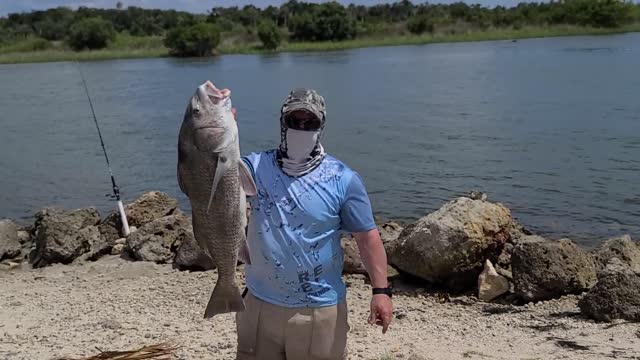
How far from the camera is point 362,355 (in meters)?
6.58

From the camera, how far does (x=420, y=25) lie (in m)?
100

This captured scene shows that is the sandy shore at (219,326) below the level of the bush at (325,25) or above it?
above

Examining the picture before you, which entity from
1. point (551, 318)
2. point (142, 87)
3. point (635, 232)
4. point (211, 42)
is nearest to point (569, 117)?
point (635, 232)

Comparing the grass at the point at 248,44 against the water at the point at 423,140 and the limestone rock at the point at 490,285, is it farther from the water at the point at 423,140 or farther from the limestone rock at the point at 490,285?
the limestone rock at the point at 490,285

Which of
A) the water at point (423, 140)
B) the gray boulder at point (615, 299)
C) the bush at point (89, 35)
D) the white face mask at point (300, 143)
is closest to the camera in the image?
the white face mask at point (300, 143)

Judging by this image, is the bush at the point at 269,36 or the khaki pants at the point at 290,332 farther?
the bush at the point at 269,36

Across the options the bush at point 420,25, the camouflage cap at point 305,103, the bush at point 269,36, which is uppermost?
the camouflage cap at point 305,103

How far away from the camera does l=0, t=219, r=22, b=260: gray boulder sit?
1148 centimetres

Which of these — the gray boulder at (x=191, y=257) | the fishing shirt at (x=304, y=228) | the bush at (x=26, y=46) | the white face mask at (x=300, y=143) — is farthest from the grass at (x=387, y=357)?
the bush at (x=26, y=46)

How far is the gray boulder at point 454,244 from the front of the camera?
8586 millimetres

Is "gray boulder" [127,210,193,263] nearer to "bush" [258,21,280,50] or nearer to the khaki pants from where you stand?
the khaki pants

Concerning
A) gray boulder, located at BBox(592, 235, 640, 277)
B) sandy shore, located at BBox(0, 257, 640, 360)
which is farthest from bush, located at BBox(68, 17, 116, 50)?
gray boulder, located at BBox(592, 235, 640, 277)

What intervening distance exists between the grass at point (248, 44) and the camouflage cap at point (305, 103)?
271 feet

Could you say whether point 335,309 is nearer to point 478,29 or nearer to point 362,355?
point 362,355
